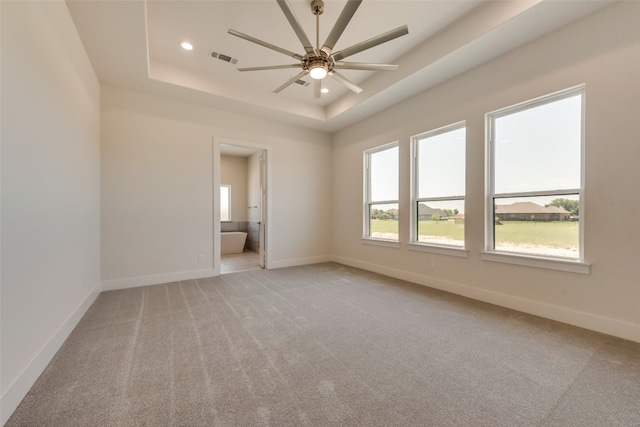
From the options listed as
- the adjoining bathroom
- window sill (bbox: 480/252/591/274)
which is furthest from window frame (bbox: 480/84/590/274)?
the adjoining bathroom

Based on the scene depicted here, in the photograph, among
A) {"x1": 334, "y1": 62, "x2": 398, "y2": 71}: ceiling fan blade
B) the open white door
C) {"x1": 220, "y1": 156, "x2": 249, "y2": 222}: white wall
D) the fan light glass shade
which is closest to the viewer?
the fan light glass shade

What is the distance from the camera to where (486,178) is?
3.17m

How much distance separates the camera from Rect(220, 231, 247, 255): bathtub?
270 inches

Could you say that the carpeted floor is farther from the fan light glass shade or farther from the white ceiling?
the white ceiling

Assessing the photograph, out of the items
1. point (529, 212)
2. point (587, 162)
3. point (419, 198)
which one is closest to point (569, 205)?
point (529, 212)

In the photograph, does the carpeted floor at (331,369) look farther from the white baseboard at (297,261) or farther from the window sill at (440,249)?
the white baseboard at (297,261)

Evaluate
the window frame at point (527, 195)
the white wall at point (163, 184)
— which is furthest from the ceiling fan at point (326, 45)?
the white wall at point (163, 184)

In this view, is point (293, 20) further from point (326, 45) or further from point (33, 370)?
point (33, 370)

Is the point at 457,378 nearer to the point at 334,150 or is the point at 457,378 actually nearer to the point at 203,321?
the point at 203,321

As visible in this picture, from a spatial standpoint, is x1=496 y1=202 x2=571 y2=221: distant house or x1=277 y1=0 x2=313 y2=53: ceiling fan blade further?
x1=496 y1=202 x2=571 y2=221: distant house

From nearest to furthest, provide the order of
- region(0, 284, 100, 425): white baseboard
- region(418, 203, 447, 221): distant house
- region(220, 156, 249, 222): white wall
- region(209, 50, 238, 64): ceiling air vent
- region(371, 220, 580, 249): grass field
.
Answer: region(0, 284, 100, 425): white baseboard < region(371, 220, 580, 249): grass field < region(209, 50, 238, 64): ceiling air vent < region(418, 203, 447, 221): distant house < region(220, 156, 249, 222): white wall

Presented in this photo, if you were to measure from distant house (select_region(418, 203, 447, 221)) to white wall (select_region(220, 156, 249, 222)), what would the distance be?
579 centimetres

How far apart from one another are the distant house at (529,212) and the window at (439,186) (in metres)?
0.50

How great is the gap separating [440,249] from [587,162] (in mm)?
1797
